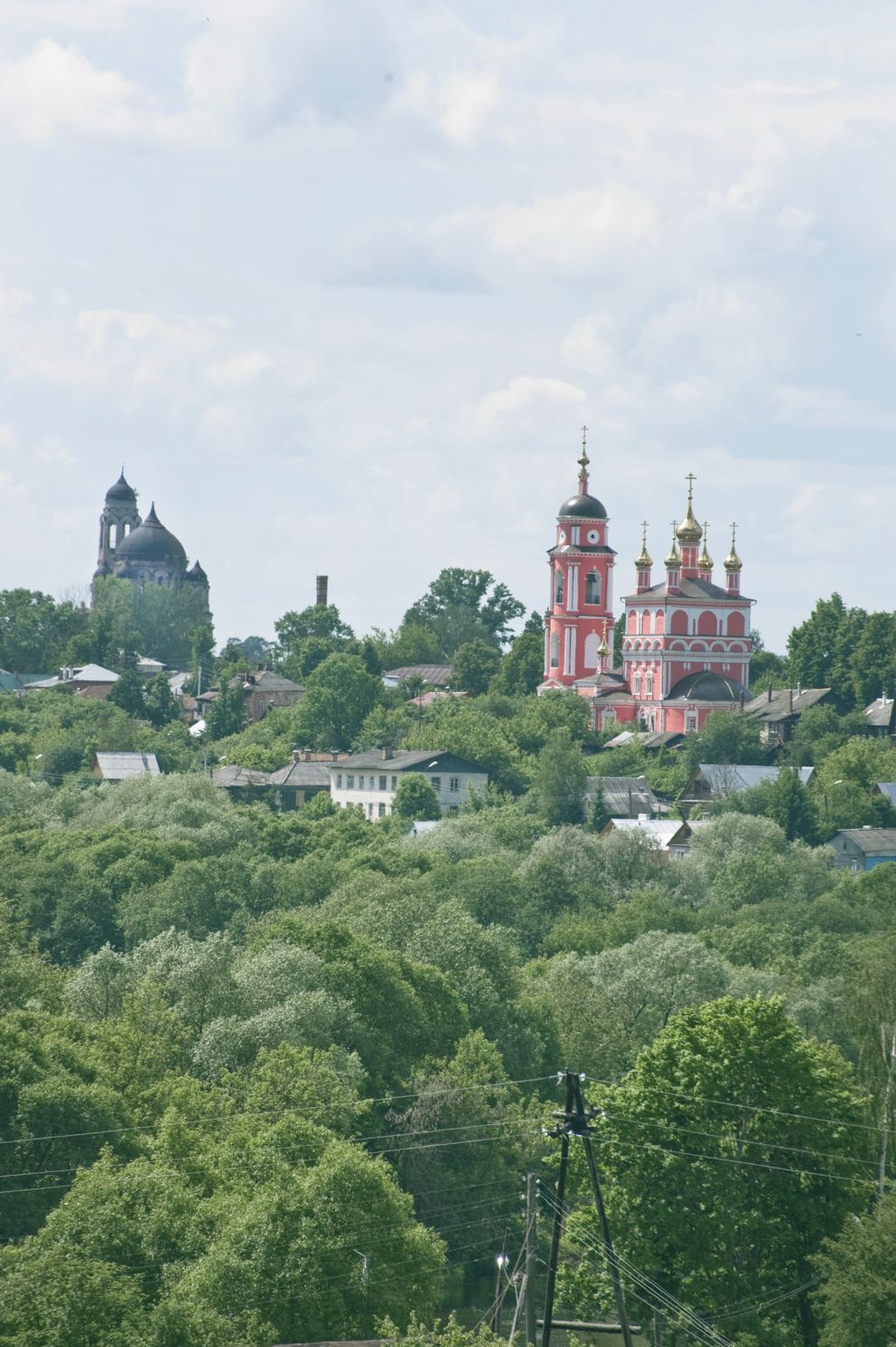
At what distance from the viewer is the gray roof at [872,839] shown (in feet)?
307

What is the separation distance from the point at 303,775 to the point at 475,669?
27.6m

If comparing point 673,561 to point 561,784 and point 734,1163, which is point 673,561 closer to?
point 561,784

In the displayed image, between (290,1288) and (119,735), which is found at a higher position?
(119,735)

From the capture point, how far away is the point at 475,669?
140 metres

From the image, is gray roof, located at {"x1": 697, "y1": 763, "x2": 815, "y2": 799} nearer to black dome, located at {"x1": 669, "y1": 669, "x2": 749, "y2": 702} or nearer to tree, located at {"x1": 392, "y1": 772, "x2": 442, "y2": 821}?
tree, located at {"x1": 392, "y1": 772, "x2": 442, "y2": 821}

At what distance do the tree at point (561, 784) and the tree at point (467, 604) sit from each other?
6453 centimetres

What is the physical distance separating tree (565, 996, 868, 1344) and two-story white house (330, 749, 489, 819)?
7169 cm

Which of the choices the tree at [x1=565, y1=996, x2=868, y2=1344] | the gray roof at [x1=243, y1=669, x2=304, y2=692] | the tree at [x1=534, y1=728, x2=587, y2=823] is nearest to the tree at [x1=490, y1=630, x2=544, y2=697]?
the gray roof at [x1=243, y1=669, x2=304, y2=692]

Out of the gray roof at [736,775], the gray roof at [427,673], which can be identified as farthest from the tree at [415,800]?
the gray roof at [427,673]

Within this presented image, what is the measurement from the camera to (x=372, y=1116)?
142 ft

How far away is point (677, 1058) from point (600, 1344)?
417 centimetres

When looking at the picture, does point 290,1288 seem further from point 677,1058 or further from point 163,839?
point 163,839

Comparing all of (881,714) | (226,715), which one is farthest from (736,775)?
(226,715)

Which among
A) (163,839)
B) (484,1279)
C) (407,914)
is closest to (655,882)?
(163,839)
